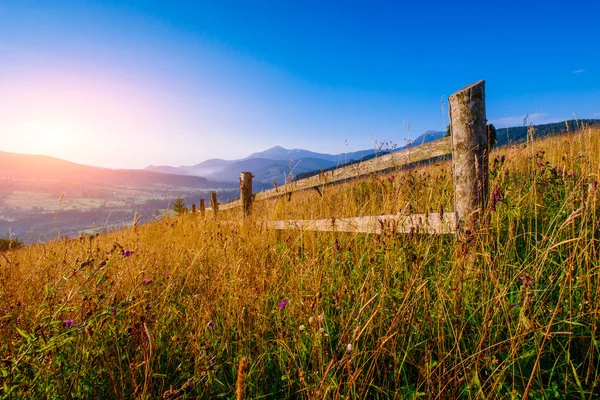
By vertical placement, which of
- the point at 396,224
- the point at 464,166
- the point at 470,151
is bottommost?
the point at 396,224

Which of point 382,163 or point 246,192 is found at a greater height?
point 382,163

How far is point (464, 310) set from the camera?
5.86ft

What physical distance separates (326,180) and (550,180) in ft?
8.15

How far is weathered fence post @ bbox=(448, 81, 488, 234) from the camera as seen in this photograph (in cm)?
249

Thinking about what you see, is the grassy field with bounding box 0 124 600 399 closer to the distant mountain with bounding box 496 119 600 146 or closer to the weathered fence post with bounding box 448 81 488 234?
the weathered fence post with bounding box 448 81 488 234

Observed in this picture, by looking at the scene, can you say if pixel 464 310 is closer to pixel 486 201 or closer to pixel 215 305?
pixel 486 201

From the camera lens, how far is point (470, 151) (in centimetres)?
256

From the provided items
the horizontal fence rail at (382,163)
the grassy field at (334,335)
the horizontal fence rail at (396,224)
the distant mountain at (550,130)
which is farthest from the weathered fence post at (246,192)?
the distant mountain at (550,130)

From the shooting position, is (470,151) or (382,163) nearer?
(470,151)

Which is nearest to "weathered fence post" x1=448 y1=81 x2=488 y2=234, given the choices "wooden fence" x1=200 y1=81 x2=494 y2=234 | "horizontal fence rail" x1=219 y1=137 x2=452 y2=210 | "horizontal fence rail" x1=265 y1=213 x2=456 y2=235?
"wooden fence" x1=200 y1=81 x2=494 y2=234

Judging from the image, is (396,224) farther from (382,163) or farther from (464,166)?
(382,163)

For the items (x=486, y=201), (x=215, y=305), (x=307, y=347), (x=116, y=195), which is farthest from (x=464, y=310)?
(x=116, y=195)

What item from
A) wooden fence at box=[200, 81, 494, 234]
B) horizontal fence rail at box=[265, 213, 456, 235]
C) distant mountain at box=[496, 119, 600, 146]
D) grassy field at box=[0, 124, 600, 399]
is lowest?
grassy field at box=[0, 124, 600, 399]

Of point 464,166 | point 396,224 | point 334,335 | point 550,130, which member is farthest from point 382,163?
point 550,130
